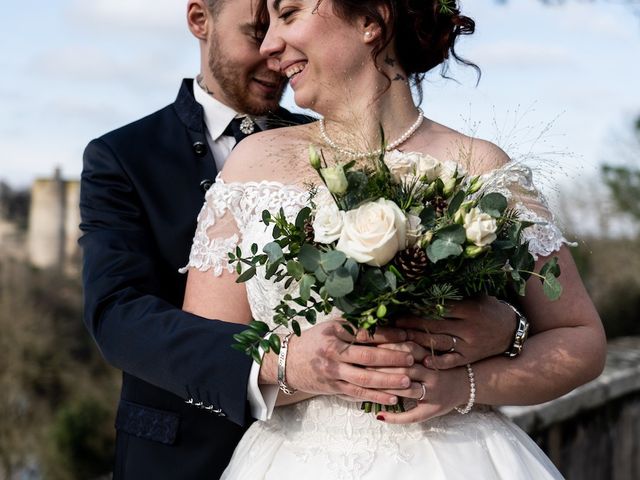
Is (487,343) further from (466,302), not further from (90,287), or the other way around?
(90,287)

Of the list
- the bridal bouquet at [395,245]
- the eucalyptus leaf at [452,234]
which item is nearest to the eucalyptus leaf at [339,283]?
the bridal bouquet at [395,245]

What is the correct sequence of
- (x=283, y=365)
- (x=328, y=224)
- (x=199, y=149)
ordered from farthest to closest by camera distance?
(x=199, y=149), (x=283, y=365), (x=328, y=224)

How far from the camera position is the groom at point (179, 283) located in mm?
2611

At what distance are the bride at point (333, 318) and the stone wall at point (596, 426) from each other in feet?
6.09

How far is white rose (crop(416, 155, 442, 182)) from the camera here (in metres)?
2.25

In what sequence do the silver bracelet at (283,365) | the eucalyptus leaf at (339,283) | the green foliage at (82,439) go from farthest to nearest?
the green foliage at (82,439) < the silver bracelet at (283,365) < the eucalyptus leaf at (339,283)

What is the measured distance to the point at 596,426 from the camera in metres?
5.54

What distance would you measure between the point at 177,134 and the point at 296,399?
117 cm

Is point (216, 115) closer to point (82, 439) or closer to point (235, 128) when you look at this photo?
point (235, 128)

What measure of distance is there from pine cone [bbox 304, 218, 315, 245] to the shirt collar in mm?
1237

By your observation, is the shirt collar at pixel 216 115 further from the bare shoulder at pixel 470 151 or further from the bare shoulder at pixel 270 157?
the bare shoulder at pixel 470 151

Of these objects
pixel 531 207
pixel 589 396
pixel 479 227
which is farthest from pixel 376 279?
pixel 589 396

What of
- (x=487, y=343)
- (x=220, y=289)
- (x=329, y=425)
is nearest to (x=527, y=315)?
(x=487, y=343)

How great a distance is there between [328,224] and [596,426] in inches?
155
